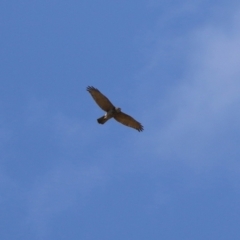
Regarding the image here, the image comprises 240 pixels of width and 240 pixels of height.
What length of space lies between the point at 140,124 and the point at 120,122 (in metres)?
1.12

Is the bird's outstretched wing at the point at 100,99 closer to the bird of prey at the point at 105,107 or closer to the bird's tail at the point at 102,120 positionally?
the bird of prey at the point at 105,107

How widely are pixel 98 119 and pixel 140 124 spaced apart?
249 centimetres

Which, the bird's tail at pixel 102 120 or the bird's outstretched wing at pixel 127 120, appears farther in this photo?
the bird's outstretched wing at pixel 127 120

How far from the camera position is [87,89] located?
54.3 metres

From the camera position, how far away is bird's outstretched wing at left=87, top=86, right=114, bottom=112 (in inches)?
2140

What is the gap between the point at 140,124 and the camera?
2205 inches

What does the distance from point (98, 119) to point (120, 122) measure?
4.53 feet

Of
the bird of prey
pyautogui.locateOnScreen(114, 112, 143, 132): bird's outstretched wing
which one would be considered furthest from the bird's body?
pyautogui.locateOnScreen(114, 112, 143, 132): bird's outstretched wing

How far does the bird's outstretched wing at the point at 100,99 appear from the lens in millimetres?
54344

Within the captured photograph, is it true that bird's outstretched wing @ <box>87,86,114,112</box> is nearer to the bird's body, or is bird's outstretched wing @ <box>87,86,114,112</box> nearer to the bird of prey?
the bird of prey

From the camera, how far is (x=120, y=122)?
55438mm

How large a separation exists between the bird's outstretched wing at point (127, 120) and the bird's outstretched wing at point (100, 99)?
0.58m

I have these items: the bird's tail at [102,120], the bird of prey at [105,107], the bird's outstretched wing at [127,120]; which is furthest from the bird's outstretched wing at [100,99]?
the bird's outstretched wing at [127,120]

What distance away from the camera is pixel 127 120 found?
5556cm
